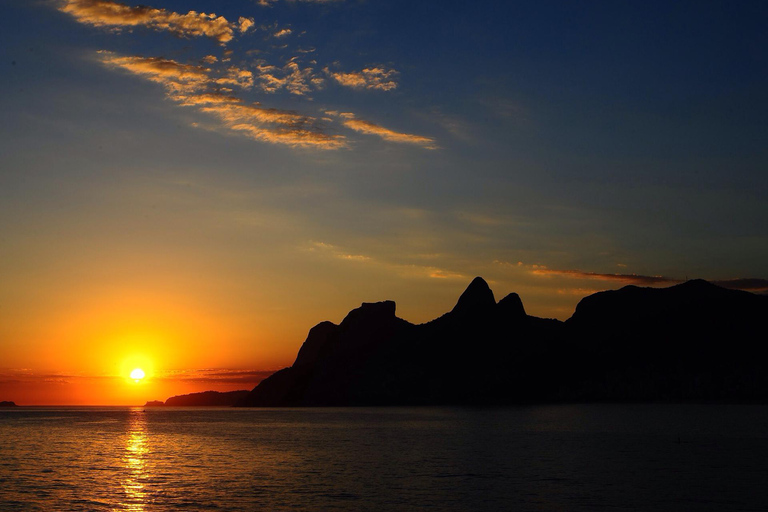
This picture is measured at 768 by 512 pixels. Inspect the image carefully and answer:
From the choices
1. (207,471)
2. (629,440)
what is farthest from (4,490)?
(629,440)

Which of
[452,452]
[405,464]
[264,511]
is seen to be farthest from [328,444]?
[264,511]

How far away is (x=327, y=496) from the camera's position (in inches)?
2148

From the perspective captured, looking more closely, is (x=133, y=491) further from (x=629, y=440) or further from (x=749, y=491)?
(x=629, y=440)

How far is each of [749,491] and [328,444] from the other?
226 feet

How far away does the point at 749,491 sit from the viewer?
55812mm

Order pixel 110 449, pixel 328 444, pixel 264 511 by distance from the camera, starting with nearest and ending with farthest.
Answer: pixel 264 511, pixel 110 449, pixel 328 444

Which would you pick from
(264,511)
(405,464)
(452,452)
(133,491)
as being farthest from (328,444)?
(264,511)

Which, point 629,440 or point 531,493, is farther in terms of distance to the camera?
point 629,440

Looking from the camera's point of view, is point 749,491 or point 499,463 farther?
point 499,463

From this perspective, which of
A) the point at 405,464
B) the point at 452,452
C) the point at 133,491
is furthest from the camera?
the point at 452,452

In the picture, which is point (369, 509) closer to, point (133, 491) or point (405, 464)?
point (133, 491)

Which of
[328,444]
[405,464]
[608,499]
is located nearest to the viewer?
[608,499]

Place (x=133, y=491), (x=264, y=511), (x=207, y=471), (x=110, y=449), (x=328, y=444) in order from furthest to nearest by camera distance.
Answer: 1. (x=328, y=444)
2. (x=110, y=449)
3. (x=207, y=471)
4. (x=133, y=491)
5. (x=264, y=511)

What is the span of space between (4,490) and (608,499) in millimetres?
48017
